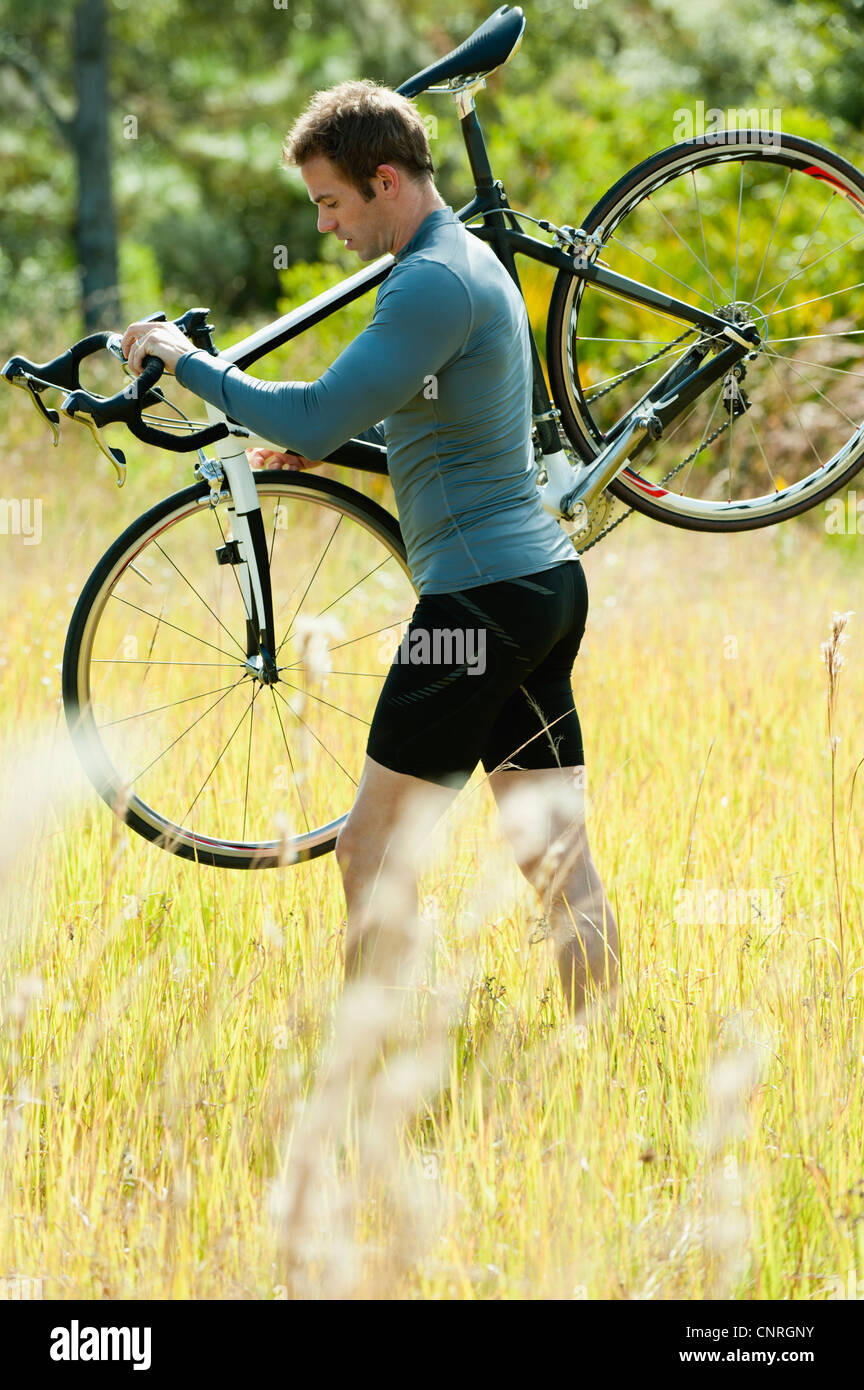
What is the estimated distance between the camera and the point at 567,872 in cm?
235

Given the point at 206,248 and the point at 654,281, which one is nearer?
the point at 654,281

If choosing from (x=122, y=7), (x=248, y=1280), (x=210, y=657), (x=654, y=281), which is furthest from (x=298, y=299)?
(x=248, y=1280)

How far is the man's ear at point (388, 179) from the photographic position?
6.85 ft

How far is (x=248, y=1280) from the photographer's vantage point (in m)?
1.73

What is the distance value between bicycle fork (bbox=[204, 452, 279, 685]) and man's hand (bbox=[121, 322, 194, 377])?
357 mm

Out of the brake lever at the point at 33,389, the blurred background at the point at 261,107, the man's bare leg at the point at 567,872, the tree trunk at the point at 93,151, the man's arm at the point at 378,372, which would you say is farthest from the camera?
the tree trunk at the point at 93,151

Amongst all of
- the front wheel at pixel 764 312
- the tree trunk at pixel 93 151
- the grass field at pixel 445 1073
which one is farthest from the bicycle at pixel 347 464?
the tree trunk at pixel 93 151

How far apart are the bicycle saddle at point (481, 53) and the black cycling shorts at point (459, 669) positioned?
40.4 inches

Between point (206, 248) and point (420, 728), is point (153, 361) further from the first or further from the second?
point (206, 248)

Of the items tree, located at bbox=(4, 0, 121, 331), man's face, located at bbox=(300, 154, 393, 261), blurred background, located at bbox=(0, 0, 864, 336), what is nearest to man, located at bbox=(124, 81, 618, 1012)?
man's face, located at bbox=(300, 154, 393, 261)

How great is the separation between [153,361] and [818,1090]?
1.58m

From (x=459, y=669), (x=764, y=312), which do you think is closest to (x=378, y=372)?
(x=459, y=669)

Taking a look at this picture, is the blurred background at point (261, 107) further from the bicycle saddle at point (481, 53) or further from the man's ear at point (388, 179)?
the man's ear at point (388, 179)

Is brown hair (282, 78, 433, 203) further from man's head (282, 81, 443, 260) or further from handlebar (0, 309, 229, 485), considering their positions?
handlebar (0, 309, 229, 485)
